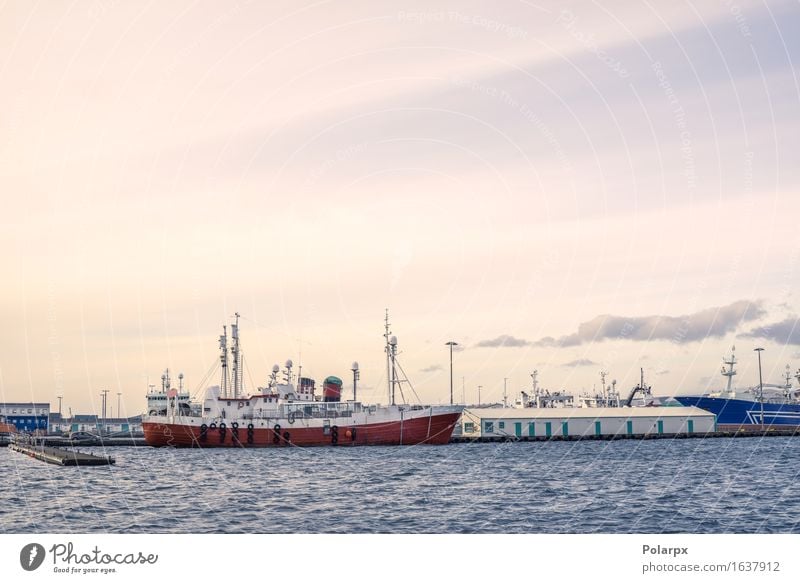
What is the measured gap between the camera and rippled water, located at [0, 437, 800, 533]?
38812 millimetres

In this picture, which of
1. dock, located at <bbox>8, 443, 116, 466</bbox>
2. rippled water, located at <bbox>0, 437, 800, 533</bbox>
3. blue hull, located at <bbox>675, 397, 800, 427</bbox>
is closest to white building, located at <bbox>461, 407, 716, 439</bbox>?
blue hull, located at <bbox>675, 397, 800, 427</bbox>

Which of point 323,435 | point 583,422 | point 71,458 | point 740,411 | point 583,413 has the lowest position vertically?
point 583,422

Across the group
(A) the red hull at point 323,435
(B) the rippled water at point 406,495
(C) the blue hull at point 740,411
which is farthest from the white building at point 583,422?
(B) the rippled water at point 406,495

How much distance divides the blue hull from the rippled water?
65.7 metres

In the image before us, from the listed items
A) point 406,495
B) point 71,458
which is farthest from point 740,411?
point 406,495

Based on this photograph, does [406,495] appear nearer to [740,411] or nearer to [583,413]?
[583,413]

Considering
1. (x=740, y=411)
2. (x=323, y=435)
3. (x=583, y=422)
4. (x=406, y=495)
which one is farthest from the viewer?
(x=740, y=411)

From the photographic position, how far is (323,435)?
348 ft

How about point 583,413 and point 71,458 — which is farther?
point 583,413

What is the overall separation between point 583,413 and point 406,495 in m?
91.2

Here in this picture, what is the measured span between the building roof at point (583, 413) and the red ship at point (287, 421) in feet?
73.7

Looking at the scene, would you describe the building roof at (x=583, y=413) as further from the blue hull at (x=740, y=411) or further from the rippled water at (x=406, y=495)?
the rippled water at (x=406, y=495)

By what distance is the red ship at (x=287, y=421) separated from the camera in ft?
346

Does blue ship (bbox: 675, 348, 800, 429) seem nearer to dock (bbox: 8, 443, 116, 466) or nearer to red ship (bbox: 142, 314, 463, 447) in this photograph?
red ship (bbox: 142, 314, 463, 447)
